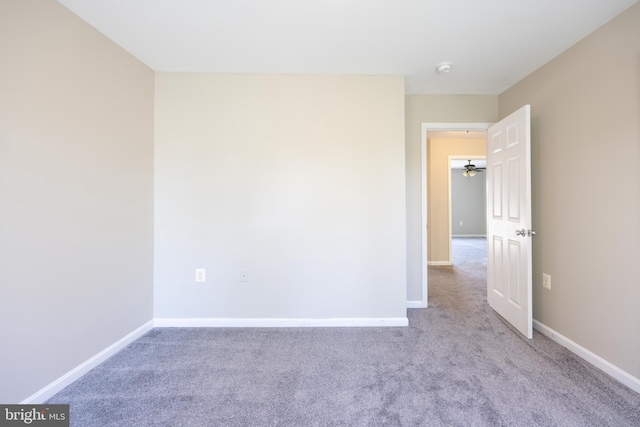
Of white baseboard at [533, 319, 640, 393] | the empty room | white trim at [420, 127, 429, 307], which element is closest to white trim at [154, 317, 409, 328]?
the empty room

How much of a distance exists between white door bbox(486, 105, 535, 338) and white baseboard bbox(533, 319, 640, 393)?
20cm

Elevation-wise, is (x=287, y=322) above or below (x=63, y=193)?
below

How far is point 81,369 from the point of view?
1635 mm

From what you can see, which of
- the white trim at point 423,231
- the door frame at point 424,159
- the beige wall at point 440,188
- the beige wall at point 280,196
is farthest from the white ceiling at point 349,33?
the beige wall at point 440,188

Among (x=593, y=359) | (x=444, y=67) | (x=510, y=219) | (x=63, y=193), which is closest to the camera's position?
(x=63, y=193)

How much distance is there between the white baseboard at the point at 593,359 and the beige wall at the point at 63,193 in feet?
11.7

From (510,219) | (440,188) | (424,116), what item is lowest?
(510,219)

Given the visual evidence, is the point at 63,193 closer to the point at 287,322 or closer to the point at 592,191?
the point at 287,322

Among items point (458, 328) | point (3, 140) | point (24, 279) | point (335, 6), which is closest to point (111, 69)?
point (3, 140)

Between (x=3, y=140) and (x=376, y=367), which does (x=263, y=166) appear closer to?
(x=3, y=140)

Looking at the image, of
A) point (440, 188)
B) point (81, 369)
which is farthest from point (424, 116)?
point (81, 369)

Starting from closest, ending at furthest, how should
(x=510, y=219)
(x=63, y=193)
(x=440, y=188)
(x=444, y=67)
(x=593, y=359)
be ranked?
1. (x=63, y=193)
2. (x=593, y=359)
3. (x=444, y=67)
4. (x=510, y=219)
5. (x=440, y=188)

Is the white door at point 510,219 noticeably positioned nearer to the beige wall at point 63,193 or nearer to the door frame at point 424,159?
the door frame at point 424,159

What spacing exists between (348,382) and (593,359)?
1786mm
